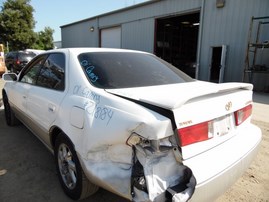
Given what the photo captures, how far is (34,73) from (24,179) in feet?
4.99

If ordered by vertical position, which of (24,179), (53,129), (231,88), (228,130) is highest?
(231,88)

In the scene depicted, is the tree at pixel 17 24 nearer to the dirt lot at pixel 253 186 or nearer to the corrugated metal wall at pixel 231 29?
the corrugated metal wall at pixel 231 29

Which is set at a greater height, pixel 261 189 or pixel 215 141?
pixel 215 141

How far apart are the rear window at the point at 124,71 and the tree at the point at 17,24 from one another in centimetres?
3462

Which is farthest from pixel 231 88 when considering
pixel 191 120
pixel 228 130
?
pixel 191 120

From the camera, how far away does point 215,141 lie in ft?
6.61

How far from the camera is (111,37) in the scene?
64.2 feet

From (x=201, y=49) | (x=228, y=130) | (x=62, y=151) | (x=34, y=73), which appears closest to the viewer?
(x=228, y=130)

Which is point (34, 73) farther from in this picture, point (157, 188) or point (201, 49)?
point (201, 49)

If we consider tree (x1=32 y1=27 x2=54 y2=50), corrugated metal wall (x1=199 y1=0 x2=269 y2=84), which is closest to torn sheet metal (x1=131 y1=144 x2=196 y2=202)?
corrugated metal wall (x1=199 y1=0 x2=269 y2=84)

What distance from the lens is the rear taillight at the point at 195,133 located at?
5.69 feet

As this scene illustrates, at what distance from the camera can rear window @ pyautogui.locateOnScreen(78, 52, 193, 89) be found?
7.97 ft

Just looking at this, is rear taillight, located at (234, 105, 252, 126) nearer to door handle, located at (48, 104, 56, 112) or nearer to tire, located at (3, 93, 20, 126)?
door handle, located at (48, 104, 56, 112)

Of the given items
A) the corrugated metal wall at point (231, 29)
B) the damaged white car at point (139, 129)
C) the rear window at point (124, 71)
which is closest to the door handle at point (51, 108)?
the damaged white car at point (139, 129)
